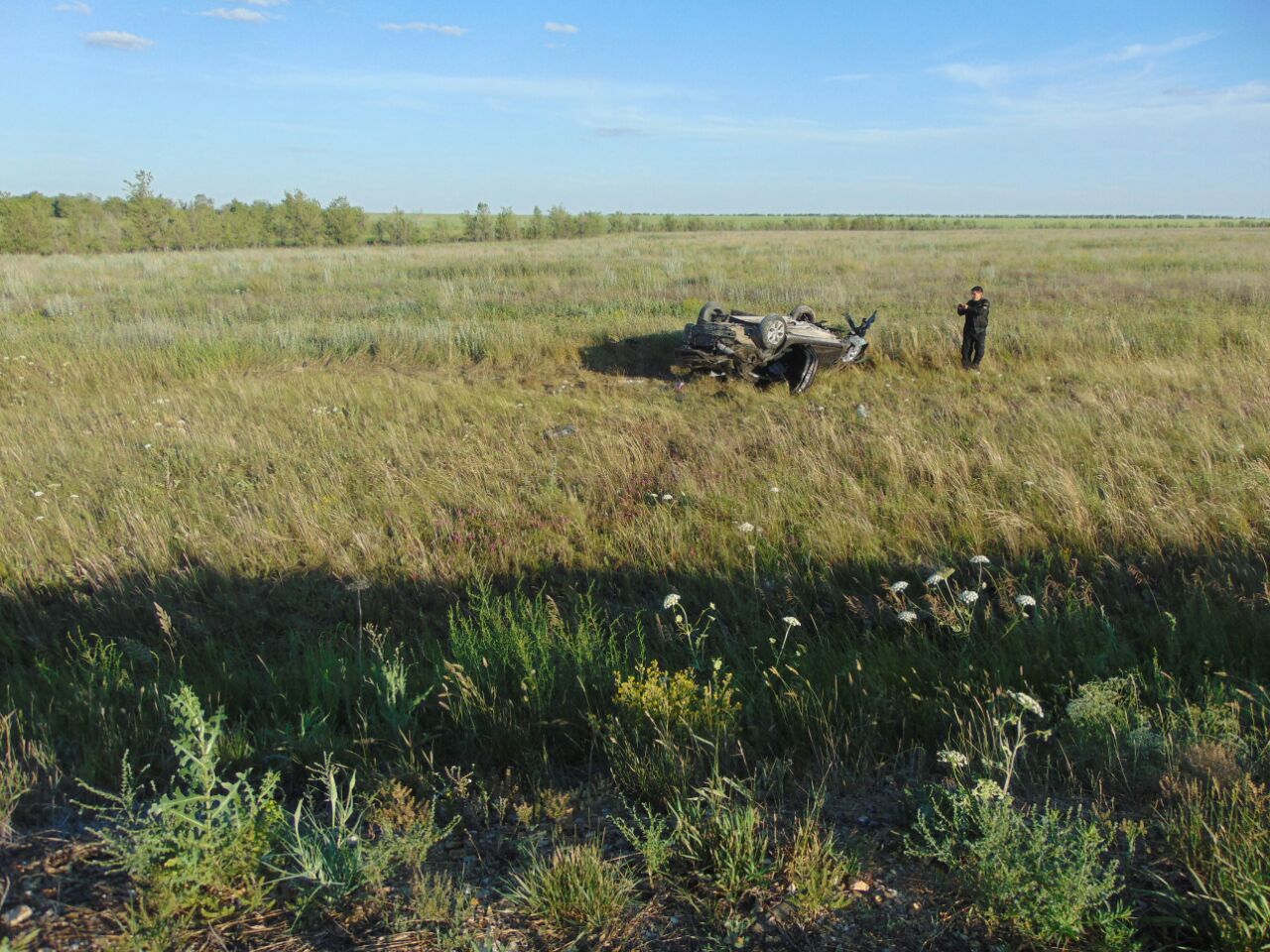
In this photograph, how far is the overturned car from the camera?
376 inches

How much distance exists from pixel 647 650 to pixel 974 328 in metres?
8.04

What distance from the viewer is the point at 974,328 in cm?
1007

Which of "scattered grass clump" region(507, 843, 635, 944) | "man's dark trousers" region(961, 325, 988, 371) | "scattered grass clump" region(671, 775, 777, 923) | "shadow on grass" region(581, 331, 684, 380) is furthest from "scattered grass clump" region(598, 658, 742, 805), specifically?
"man's dark trousers" region(961, 325, 988, 371)

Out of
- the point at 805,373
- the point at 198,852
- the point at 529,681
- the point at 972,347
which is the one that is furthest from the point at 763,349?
the point at 198,852

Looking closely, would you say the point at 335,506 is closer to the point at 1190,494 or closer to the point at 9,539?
the point at 9,539

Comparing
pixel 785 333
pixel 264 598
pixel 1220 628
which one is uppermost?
pixel 785 333

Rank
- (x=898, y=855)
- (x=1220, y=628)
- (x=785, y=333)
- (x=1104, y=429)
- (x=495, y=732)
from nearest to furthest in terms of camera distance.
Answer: (x=898, y=855) < (x=495, y=732) < (x=1220, y=628) < (x=1104, y=429) < (x=785, y=333)

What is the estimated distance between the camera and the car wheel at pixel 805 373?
963 cm

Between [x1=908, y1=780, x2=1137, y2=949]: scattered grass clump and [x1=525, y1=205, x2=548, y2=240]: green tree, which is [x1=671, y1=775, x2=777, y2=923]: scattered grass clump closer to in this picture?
[x1=908, y1=780, x2=1137, y2=949]: scattered grass clump

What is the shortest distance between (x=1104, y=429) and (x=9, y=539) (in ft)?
29.4

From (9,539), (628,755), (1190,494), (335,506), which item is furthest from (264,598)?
(1190,494)

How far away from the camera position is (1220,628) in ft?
11.7

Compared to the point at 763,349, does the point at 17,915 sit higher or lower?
lower

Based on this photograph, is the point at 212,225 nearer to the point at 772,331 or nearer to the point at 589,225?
the point at 589,225
